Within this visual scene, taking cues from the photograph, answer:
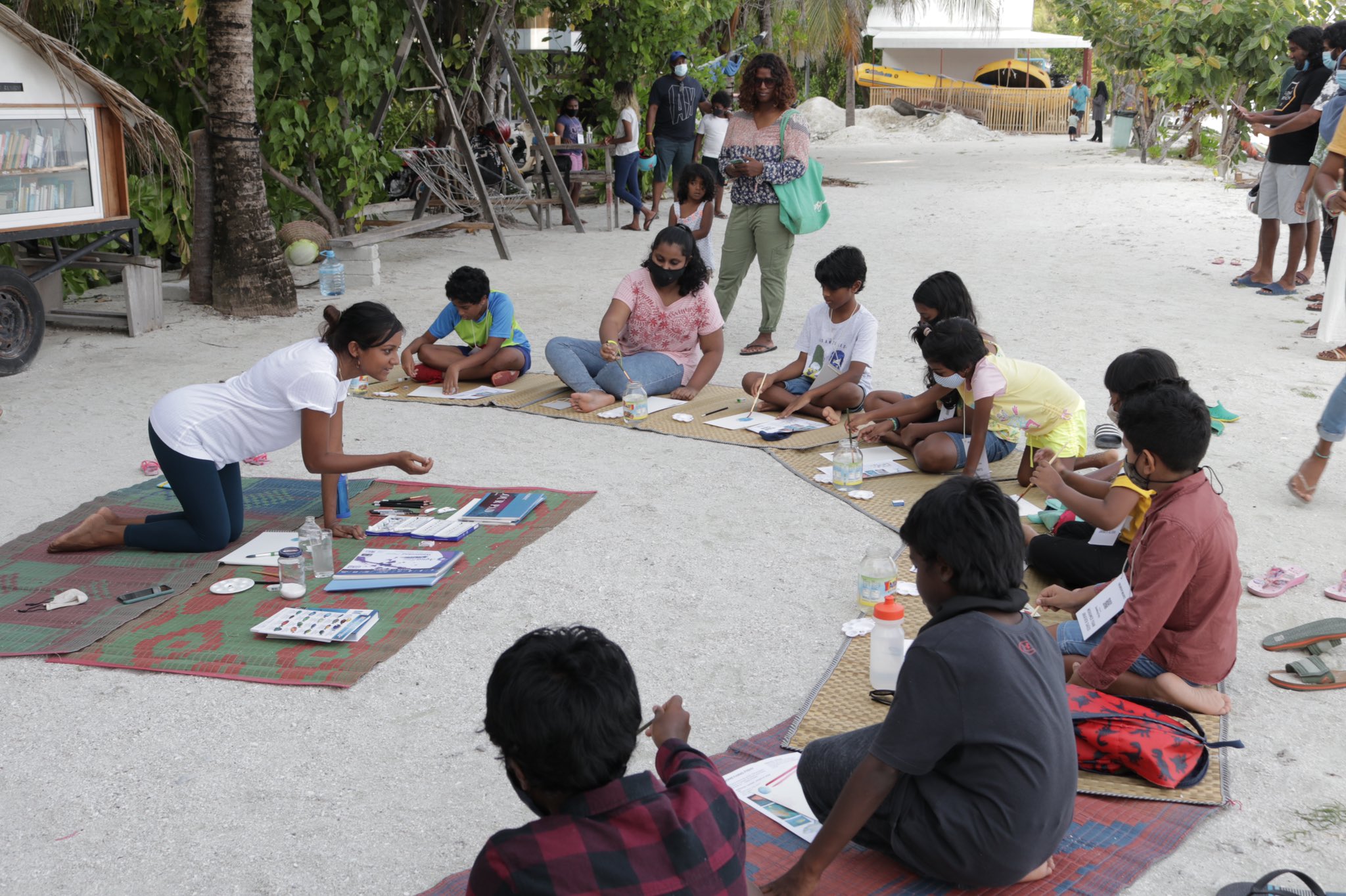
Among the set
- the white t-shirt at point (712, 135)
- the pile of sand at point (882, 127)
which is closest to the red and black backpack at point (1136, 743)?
the white t-shirt at point (712, 135)

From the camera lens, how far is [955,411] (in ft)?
17.5

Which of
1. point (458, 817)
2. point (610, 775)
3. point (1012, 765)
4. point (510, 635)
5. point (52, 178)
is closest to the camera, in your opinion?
point (610, 775)

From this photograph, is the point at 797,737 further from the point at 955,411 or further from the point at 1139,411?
the point at 955,411

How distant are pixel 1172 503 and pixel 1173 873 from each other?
3.09 feet

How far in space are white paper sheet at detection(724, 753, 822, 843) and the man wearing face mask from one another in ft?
35.3

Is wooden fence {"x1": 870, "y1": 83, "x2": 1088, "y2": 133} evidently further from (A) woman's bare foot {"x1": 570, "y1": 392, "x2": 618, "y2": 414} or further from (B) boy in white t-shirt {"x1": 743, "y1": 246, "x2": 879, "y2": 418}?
(A) woman's bare foot {"x1": 570, "y1": 392, "x2": 618, "y2": 414}

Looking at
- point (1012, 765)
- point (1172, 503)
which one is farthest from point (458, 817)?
point (1172, 503)

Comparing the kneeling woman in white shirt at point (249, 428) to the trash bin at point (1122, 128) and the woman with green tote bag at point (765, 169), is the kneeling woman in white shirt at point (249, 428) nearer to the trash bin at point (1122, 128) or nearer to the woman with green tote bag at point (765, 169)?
the woman with green tote bag at point (765, 169)

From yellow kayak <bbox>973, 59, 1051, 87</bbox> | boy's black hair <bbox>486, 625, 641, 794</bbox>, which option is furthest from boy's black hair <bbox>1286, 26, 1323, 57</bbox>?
yellow kayak <bbox>973, 59, 1051, 87</bbox>

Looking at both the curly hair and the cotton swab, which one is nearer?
the cotton swab

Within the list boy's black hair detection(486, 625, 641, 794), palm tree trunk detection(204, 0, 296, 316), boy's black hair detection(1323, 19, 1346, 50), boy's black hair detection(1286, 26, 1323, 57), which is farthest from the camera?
boy's black hair detection(1286, 26, 1323, 57)

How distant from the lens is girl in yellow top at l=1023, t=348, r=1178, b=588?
3.65m

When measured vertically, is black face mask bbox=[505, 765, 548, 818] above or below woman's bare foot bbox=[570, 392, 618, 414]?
above

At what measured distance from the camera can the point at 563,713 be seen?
1790 mm
